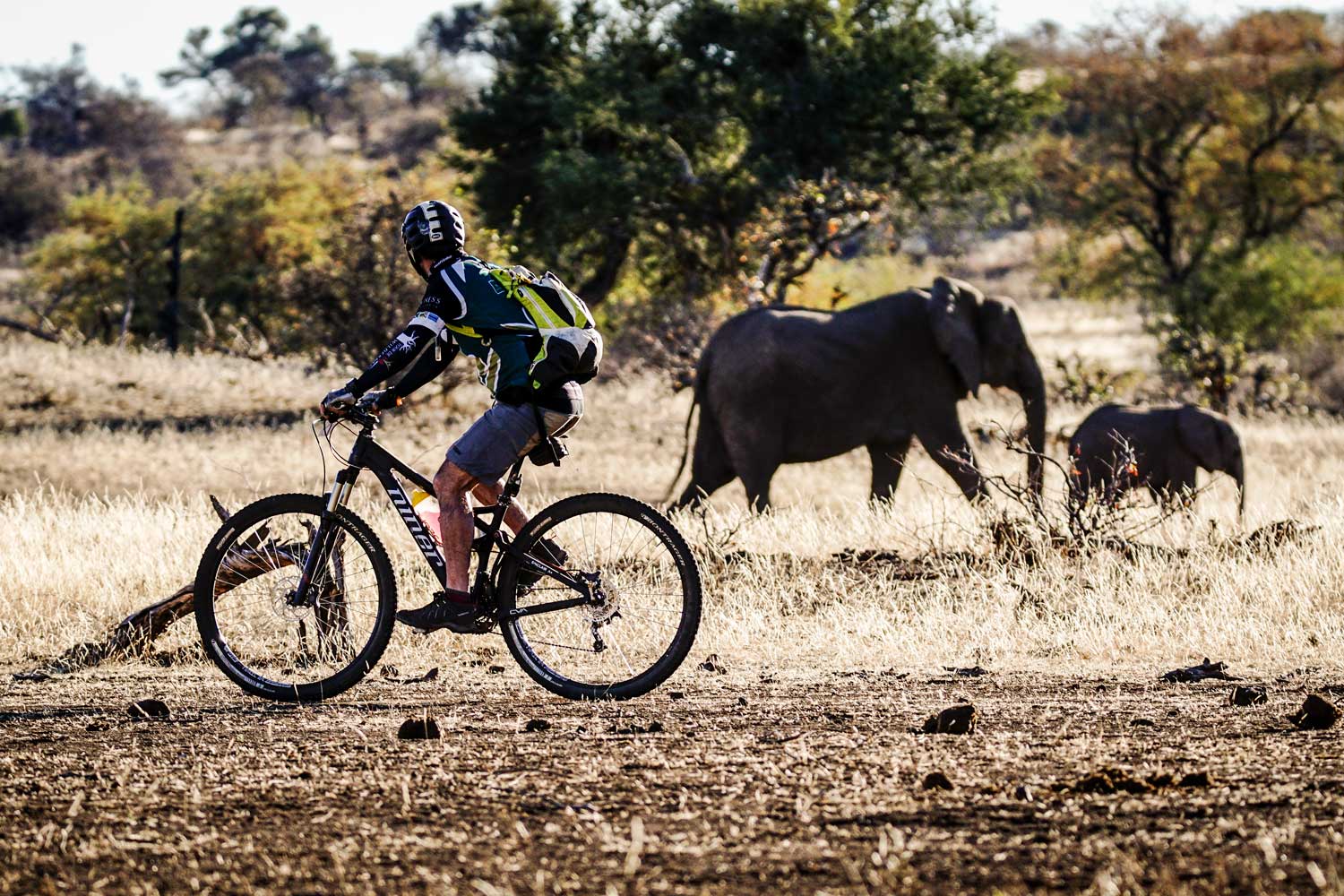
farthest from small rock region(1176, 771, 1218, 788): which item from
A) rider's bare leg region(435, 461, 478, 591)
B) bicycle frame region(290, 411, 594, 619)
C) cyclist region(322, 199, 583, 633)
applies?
rider's bare leg region(435, 461, 478, 591)

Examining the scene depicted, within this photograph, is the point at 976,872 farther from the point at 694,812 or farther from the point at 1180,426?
the point at 1180,426

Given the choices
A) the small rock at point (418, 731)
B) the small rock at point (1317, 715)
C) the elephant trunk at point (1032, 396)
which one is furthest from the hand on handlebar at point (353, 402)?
the elephant trunk at point (1032, 396)

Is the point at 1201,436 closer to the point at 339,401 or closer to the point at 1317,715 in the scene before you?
the point at 1317,715

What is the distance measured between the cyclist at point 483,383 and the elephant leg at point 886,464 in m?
7.24

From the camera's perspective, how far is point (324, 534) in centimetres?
614

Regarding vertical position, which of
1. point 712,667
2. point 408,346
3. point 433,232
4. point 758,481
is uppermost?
point 433,232

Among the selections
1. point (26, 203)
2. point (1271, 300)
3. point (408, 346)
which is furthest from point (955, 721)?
point (26, 203)

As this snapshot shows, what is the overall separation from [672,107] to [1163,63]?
10.8 meters

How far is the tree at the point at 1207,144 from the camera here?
30797mm

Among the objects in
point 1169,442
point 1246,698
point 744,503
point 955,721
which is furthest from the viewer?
point 744,503

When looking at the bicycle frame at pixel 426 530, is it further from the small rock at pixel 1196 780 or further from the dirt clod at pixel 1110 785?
the small rock at pixel 1196 780

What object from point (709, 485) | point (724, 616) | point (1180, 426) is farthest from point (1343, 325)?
point (724, 616)

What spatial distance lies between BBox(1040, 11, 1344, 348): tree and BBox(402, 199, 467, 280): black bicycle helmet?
85.2 feet

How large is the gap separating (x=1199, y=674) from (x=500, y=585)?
2.75 meters
